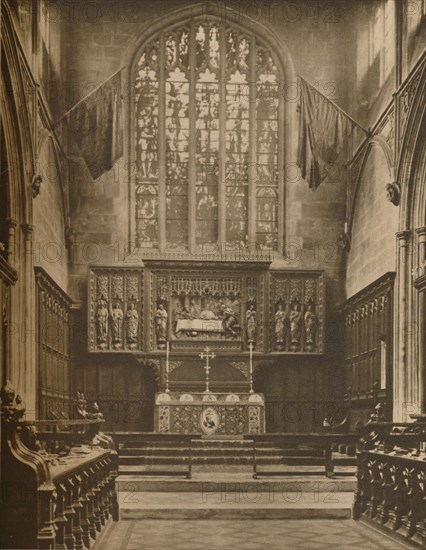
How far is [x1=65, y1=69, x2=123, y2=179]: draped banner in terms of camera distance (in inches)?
505

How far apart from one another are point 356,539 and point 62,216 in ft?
25.5

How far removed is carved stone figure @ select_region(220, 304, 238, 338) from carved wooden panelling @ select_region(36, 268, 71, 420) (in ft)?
8.08

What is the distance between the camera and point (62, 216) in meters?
13.4

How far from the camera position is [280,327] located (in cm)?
1419

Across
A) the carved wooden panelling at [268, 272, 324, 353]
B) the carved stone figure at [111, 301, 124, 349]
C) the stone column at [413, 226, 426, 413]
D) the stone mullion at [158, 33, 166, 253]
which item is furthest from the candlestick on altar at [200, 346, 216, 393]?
the stone column at [413, 226, 426, 413]

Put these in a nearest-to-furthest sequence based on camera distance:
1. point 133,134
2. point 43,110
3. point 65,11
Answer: point 43,110
point 65,11
point 133,134

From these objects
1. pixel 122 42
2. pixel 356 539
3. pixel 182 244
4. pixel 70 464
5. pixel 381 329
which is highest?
pixel 122 42

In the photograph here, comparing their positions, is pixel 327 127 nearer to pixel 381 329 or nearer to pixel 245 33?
pixel 245 33

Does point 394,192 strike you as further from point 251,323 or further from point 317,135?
point 251,323

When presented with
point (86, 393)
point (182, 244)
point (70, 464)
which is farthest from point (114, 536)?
point (182, 244)

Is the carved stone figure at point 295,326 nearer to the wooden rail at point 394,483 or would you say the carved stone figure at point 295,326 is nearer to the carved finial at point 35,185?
the carved finial at point 35,185

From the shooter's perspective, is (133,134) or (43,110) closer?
(43,110)

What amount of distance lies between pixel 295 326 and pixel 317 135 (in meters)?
3.06

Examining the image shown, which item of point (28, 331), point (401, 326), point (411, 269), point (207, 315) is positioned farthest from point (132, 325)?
point (411, 269)
